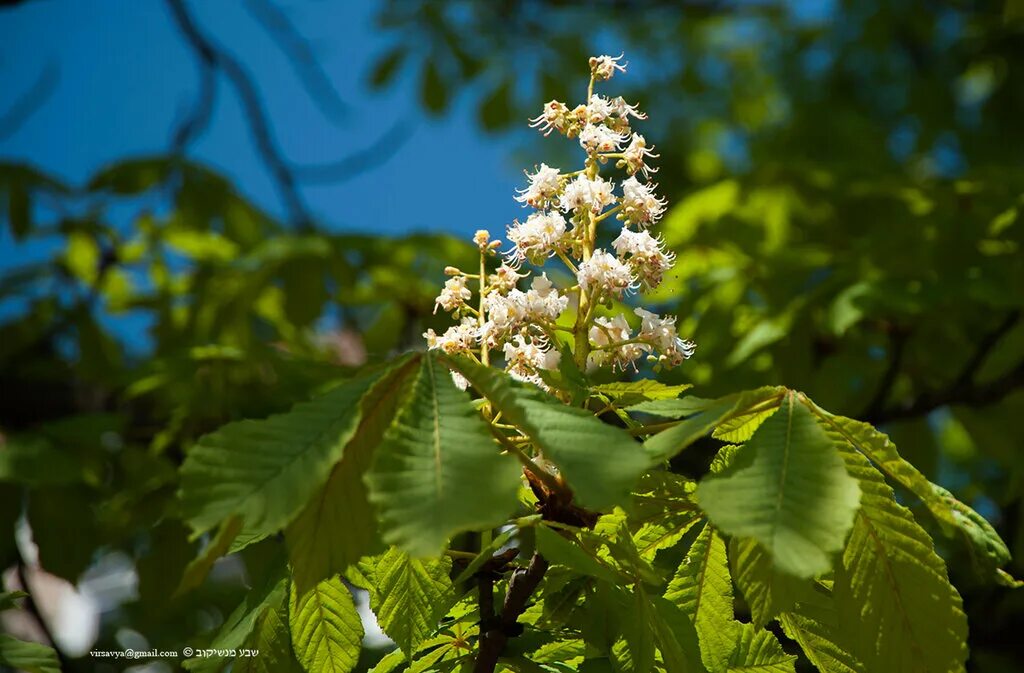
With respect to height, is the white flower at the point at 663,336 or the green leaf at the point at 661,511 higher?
the white flower at the point at 663,336

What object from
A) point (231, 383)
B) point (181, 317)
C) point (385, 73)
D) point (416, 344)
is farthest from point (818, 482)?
point (385, 73)

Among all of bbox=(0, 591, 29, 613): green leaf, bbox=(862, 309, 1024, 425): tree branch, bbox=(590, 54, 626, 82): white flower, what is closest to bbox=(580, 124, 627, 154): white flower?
bbox=(590, 54, 626, 82): white flower

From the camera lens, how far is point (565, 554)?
43.4 inches

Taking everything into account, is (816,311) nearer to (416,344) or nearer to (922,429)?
(922,429)

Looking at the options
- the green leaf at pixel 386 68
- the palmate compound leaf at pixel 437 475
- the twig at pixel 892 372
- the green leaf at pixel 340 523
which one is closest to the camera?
the palmate compound leaf at pixel 437 475

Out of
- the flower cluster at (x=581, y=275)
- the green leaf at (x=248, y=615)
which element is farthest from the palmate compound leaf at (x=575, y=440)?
the green leaf at (x=248, y=615)

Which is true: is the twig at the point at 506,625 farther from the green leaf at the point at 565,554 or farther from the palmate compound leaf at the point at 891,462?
the palmate compound leaf at the point at 891,462

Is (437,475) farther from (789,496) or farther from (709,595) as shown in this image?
(709,595)

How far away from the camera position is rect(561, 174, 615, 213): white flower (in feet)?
4.54

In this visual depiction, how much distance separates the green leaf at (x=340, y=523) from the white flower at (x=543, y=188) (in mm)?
470

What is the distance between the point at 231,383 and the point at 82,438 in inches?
18.9

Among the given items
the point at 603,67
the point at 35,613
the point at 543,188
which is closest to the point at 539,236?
the point at 543,188

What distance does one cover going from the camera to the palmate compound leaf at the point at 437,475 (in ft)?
2.91

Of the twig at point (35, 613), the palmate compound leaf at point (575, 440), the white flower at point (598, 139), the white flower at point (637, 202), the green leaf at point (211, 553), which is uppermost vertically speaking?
the white flower at point (598, 139)
